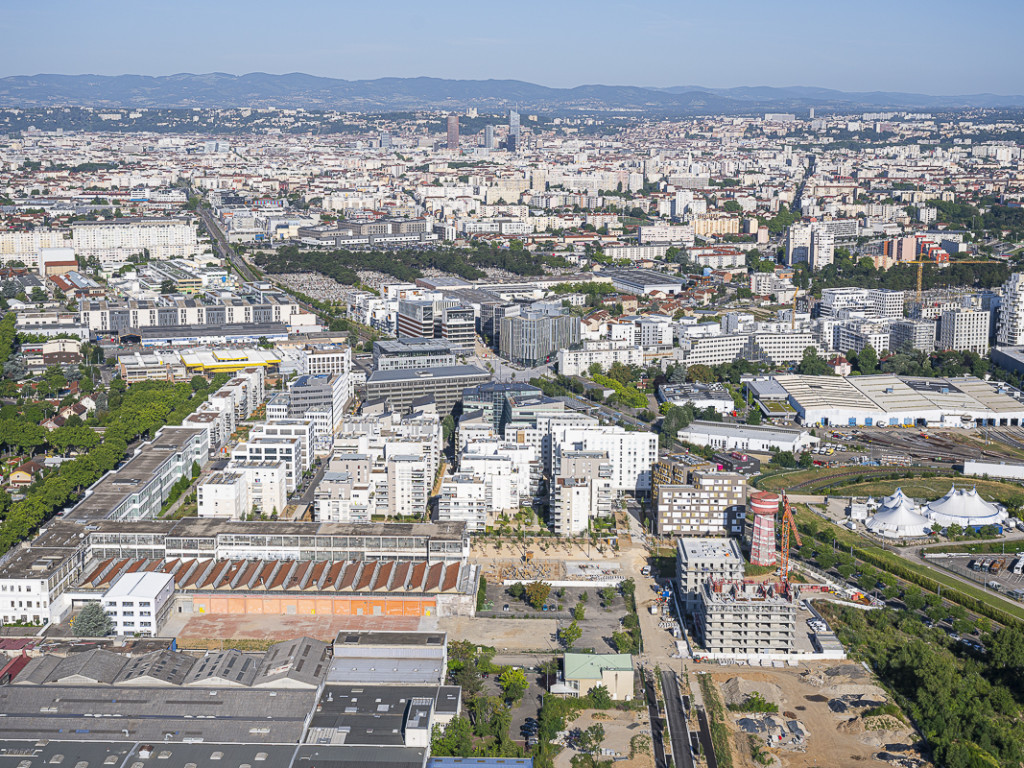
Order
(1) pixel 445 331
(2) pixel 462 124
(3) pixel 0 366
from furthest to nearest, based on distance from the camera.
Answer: (2) pixel 462 124 < (1) pixel 445 331 < (3) pixel 0 366

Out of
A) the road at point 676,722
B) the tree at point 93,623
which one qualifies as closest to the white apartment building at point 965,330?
the road at point 676,722

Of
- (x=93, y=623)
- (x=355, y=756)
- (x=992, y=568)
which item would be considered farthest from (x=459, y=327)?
(x=355, y=756)

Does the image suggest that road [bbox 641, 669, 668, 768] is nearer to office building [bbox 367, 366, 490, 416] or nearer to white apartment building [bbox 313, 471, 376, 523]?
white apartment building [bbox 313, 471, 376, 523]

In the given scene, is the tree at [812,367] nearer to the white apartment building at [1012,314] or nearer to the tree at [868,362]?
the tree at [868,362]

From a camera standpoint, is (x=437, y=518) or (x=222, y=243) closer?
(x=437, y=518)

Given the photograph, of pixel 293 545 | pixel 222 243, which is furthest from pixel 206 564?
pixel 222 243

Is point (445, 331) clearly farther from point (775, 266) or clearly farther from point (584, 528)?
point (775, 266)

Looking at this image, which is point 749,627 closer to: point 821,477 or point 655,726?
point 655,726
